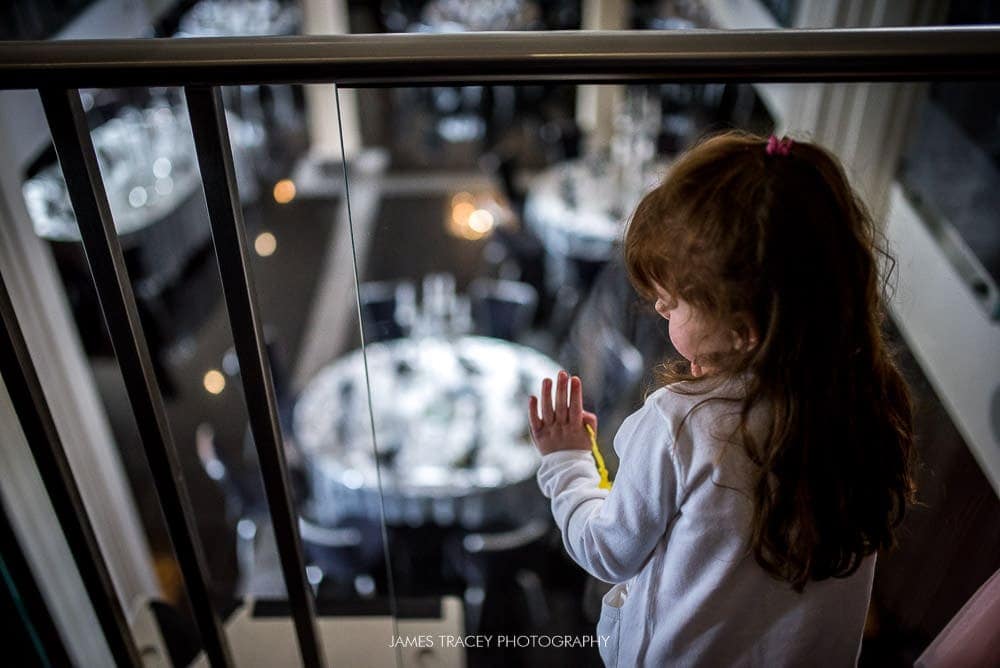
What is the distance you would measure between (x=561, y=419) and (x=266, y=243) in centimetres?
548

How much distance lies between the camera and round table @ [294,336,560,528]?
135 inches

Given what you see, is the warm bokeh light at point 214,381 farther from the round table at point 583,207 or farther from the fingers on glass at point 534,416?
the fingers on glass at point 534,416

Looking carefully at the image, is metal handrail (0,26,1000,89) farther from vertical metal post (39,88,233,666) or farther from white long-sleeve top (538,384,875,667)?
white long-sleeve top (538,384,875,667)

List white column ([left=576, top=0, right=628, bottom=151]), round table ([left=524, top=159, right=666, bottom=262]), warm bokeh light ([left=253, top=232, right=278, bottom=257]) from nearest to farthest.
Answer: round table ([left=524, top=159, right=666, bottom=262]), warm bokeh light ([left=253, top=232, right=278, bottom=257]), white column ([left=576, top=0, right=628, bottom=151])

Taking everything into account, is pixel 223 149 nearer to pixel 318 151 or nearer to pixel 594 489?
pixel 594 489

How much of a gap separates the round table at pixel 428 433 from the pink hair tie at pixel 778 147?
2.60 meters

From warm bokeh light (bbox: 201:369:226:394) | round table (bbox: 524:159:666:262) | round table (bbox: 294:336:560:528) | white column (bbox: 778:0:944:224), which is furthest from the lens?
round table (bbox: 524:159:666:262)

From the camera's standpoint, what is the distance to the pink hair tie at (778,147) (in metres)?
0.81

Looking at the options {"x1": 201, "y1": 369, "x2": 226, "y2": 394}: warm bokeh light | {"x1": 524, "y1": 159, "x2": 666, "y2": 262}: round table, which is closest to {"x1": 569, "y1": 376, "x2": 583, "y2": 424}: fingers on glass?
{"x1": 201, "y1": 369, "x2": 226, "y2": 394}: warm bokeh light

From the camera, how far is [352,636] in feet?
5.73

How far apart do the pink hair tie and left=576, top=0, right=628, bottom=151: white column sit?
18.9 ft

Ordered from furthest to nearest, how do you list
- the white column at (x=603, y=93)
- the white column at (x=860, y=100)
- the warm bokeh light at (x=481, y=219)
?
the white column at (x=603, y=93), the warm bokeh light at (x=481, y=219), the white column at (x=860, y=100)

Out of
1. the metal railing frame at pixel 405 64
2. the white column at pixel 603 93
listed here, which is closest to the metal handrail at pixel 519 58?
the metal railing frame at pixel 405 64

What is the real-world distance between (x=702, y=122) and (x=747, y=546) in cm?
522
